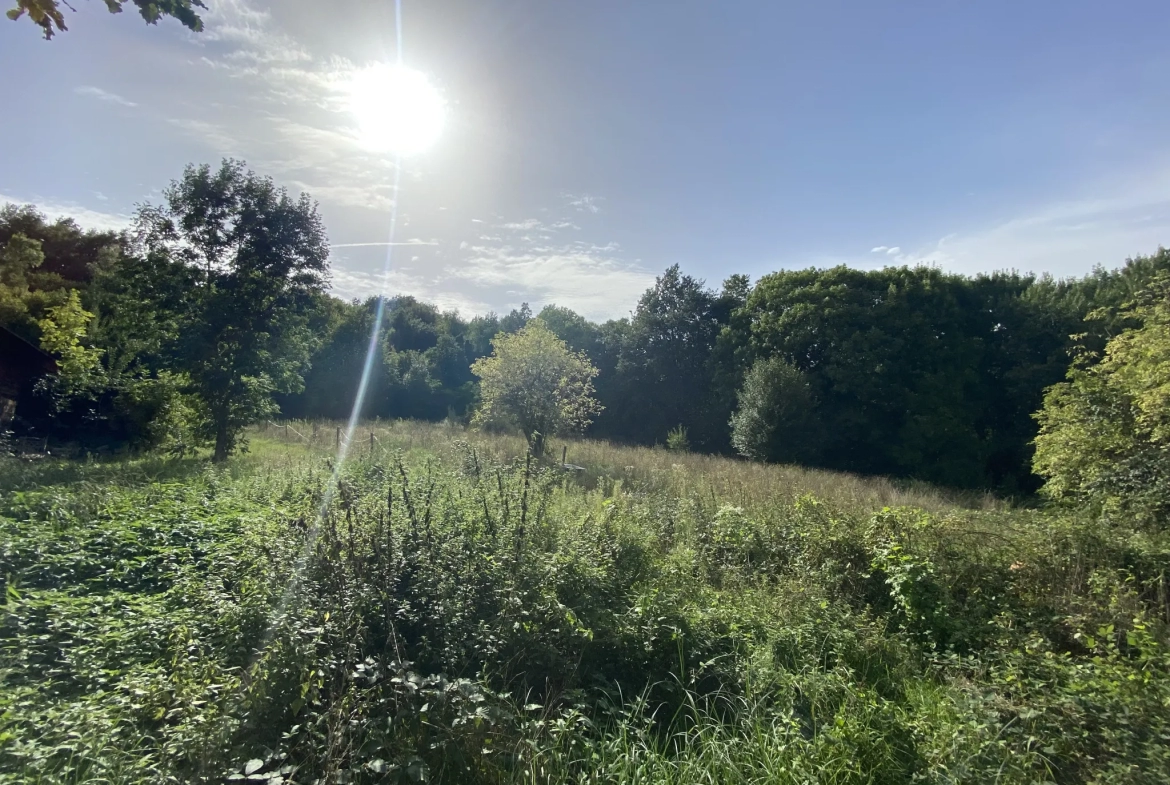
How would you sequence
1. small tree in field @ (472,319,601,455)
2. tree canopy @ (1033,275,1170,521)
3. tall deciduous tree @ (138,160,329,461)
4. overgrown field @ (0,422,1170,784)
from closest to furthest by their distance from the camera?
overgrown field @ (0,422,1170,784)
tree canopy @ (1033,275,1170,521)
tall deciduous tree @ (138,160,329,461)
small tree in field @ (472,319,601,455)

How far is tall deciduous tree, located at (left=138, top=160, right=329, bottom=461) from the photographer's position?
1152 centimetres

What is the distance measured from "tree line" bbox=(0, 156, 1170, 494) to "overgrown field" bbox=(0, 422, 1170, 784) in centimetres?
602

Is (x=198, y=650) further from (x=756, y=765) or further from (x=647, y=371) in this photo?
(x=647, y=371)

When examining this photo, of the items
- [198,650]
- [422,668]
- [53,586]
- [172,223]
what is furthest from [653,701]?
[172,223]

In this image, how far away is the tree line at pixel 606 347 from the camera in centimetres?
1174

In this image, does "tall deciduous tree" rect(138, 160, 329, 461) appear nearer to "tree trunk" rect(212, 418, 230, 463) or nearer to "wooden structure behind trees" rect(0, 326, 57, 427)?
"tree trunk" rect(212, 418, 230, 463)

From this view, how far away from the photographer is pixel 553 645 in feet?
12.7

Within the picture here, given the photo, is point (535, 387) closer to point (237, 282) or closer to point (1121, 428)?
point (237, 282)

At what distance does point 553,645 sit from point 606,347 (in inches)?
1100

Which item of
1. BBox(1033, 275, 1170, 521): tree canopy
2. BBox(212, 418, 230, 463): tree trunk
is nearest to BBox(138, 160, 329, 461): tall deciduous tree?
BBox(212, 418, 230, 463): tree trunk

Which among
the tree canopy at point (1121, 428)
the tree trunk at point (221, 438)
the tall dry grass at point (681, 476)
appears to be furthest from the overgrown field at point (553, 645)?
the tree trunk at point (221, 438)

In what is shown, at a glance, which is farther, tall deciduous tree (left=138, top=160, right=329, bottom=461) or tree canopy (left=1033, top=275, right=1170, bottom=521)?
tall deciduous tree (left=138, top=160, right=329, bottom=461)

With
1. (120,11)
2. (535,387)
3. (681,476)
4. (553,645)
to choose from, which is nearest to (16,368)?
(535,387)

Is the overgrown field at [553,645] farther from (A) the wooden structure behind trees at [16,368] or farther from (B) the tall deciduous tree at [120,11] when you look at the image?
(A) the wooden structure behind trees at [16,368]
